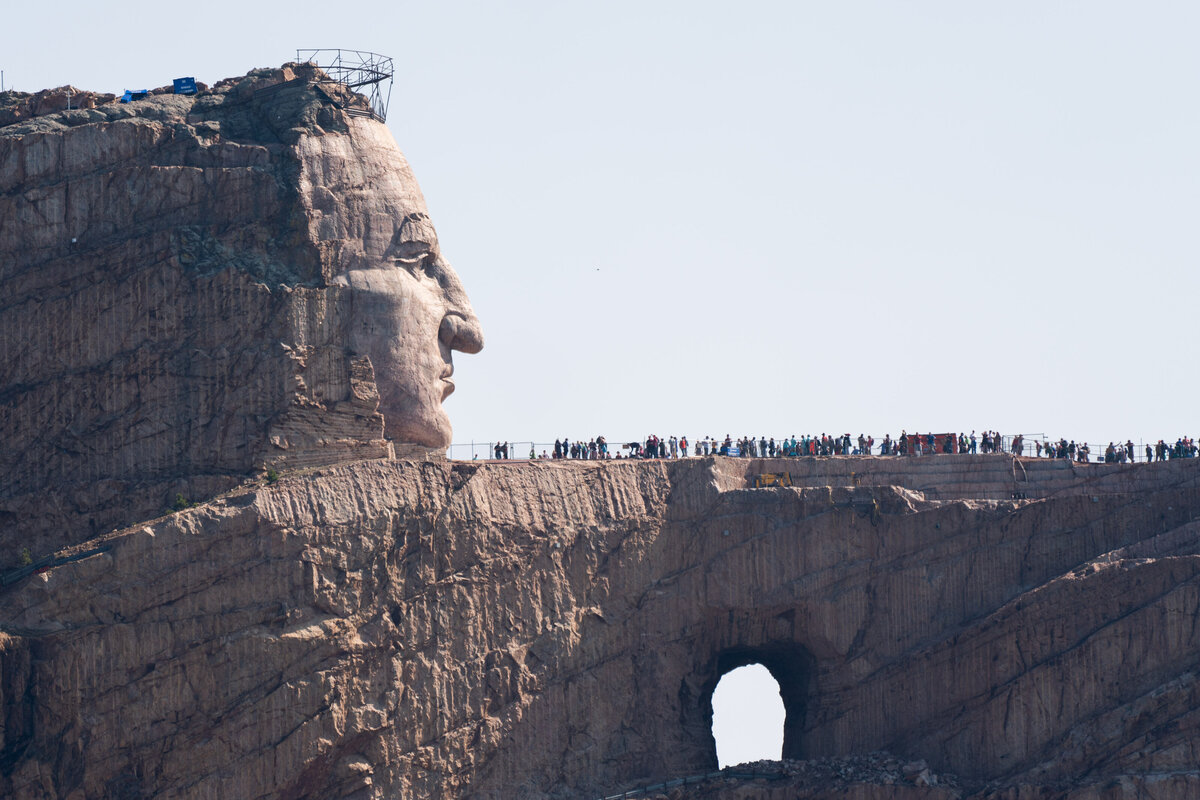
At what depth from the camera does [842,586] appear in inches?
2680

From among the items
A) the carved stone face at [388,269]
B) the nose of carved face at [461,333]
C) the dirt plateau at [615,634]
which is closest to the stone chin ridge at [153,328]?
the carved stone face at [388,269]

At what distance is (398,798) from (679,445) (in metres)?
14.9

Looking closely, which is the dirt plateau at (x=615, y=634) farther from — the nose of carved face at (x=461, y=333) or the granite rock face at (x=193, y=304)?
→ the nose of carved face at (x=461, y=333)

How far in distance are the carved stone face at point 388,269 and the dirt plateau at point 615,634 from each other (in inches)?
95.1

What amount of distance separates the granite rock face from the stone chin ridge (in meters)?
0.05

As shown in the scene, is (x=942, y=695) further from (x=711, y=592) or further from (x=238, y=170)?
(x=238, y=170)

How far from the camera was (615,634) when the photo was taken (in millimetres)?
66625

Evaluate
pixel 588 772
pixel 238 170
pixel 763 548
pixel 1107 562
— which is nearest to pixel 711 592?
pixel 763 548

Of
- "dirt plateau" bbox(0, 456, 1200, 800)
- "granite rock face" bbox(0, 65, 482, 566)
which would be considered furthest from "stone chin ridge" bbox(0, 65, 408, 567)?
"dirt plateau" bbox(0, 456, 1200, 800)

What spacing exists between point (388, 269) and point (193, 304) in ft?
17.5

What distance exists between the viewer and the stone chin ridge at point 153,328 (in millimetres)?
62500

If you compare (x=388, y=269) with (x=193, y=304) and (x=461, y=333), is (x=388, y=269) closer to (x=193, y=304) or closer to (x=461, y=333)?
(x=461, y=333)

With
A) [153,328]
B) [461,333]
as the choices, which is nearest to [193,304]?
[153,328]

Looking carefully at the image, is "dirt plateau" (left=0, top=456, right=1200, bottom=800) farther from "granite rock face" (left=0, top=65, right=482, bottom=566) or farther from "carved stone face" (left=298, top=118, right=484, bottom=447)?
"carved stone face" (left=298, top=118, right=484, bottom=447)
